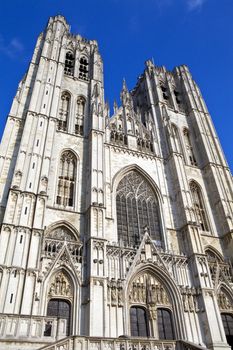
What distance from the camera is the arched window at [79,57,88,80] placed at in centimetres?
2819

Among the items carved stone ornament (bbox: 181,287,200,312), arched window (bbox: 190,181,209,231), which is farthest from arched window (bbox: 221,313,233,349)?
arched window (bbox: 190,181,209,231)

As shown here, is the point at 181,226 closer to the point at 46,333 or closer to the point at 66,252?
the point at 66,252

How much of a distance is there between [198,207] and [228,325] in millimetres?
8594

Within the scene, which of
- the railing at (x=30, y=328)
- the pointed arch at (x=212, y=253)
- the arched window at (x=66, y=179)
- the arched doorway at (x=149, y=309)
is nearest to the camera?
the railing at (x=30, y=328)

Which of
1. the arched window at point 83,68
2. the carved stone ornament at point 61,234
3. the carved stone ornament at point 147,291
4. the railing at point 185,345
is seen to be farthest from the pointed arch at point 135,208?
the arched window at point 83,68

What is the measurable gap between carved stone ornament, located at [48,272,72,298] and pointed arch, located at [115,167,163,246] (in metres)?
4.06

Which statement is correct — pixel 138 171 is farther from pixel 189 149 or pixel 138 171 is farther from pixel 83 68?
pixel 83 68

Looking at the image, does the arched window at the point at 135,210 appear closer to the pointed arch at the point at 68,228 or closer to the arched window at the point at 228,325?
the pointed arch at the point at 68,228

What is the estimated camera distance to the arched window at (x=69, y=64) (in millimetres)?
27870

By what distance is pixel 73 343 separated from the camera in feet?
32.6

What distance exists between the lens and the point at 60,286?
14.6 m

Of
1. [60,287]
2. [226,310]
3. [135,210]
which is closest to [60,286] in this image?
[60,287]

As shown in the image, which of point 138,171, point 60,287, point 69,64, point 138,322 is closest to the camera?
point 60,287

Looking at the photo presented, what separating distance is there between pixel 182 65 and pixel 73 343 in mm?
33063
